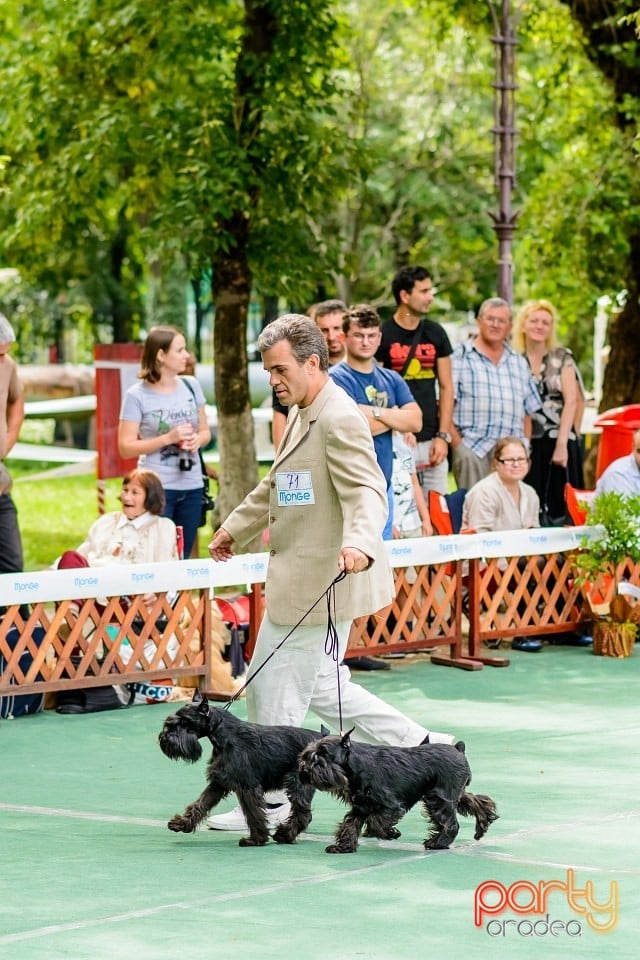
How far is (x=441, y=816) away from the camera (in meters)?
5.77

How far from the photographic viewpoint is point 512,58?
1428cm

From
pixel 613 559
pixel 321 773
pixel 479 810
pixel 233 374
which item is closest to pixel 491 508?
pixel 613 559

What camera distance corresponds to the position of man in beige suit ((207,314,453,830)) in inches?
233

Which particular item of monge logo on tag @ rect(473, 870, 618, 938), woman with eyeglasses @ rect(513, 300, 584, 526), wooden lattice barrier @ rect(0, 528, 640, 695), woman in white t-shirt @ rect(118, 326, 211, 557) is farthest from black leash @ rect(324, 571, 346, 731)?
woman with eyeglasses @ rect(513, 300, 584, 526)

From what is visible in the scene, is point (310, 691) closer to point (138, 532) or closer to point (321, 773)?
point (321, 773)

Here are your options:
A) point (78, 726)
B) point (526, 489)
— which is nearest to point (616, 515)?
point (526, 489)

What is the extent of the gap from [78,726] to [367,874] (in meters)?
3.25

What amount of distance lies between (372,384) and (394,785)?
406cm

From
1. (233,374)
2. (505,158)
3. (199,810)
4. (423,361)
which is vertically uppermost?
(505,158)

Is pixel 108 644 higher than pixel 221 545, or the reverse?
pixel 221 545

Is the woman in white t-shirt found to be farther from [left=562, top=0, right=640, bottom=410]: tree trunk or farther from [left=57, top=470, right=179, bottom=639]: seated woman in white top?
[left=562, top=0, right=640, bottom=410]: tree trunk

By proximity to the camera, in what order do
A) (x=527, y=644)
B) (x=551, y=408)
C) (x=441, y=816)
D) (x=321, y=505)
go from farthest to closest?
(x=551, y=408)
(x=527, y=644)
(x=321, y=505)
(x=441, y=816)

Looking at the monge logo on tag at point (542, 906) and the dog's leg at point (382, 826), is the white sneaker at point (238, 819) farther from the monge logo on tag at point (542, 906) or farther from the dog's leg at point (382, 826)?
the monge logo on tag at point (542, 906)

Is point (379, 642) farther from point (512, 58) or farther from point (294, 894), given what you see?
point (512, 58)
